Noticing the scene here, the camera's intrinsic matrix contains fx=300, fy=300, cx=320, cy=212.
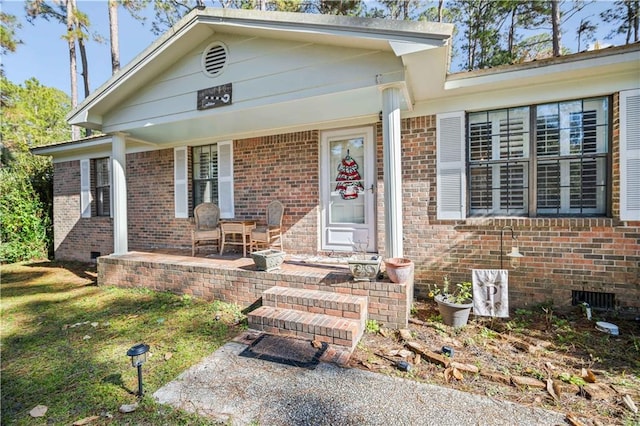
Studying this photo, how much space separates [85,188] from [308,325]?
313 inches

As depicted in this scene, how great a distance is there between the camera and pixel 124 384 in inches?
100

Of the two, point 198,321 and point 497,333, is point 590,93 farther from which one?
point 198,321

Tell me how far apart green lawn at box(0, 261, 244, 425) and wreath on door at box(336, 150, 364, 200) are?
2.65m

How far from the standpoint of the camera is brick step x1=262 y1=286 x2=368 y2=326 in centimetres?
333

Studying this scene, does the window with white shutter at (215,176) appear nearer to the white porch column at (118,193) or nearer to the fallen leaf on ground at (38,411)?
the white porch column at (118,193)

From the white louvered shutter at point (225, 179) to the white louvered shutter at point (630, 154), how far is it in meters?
6.06

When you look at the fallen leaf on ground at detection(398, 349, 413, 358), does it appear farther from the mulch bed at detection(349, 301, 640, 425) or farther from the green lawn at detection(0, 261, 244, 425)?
the green lawn at detection(0, 261, 244, 425)

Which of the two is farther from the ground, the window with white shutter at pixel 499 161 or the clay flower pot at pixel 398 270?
the window with white shutter at pixel 499 161

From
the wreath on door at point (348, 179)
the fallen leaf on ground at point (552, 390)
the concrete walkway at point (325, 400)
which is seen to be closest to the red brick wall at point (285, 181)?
the wreath on door at point (348, 179)

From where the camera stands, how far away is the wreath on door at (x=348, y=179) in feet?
17.5

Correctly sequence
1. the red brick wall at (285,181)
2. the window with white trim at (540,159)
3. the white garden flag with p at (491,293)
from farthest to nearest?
1. the red brick wall at (285,181)
2. the window with white trim at (540,159)
3. the white garden flag with p at (491,293)

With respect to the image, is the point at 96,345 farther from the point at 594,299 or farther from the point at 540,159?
the point at 594,299

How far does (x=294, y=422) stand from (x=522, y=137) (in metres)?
4.48

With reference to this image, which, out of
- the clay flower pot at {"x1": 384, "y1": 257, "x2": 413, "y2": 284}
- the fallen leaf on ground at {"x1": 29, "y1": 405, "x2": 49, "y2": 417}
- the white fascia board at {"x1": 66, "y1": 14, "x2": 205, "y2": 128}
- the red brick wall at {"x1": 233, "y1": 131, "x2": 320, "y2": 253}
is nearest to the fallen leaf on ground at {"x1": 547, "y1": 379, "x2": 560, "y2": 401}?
the clay flower pot at {"x1": 384, "y1": 257, "x2": 413, "y2": 284}
